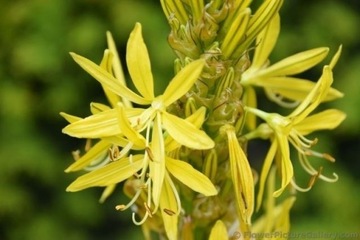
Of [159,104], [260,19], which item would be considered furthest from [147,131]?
[260,19]

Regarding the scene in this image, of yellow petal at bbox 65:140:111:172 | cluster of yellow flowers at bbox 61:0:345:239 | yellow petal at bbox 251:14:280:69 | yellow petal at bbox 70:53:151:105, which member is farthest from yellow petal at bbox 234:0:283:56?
yellow petal at bbox 65:140:111:172

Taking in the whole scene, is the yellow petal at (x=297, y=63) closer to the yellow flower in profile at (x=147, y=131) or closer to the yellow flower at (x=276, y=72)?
the yellow flower at (x=276, y=72)

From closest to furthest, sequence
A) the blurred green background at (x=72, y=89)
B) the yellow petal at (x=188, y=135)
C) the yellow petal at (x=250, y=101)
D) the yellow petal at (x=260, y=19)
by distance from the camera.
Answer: the yellow petal at (x=188, y=135)
the yellow petal at (x=260, y=19)
the yellow petal at (x=250, y=101)
the blurred green background at (x=72, y=89)

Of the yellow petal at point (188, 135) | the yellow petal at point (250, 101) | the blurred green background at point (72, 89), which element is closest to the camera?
the yellow petal at point (188, 135)

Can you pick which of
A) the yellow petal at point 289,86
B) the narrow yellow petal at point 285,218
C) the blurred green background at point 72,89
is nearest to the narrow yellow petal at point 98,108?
the yellow petal at point 289,86

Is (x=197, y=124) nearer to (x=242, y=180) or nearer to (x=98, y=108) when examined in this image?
(x=242, y=180)

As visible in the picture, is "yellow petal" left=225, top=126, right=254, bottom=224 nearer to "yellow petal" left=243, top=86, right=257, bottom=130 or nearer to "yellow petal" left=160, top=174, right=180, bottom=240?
"yellow petal" left=160, top=174, right=180, bottom=240
